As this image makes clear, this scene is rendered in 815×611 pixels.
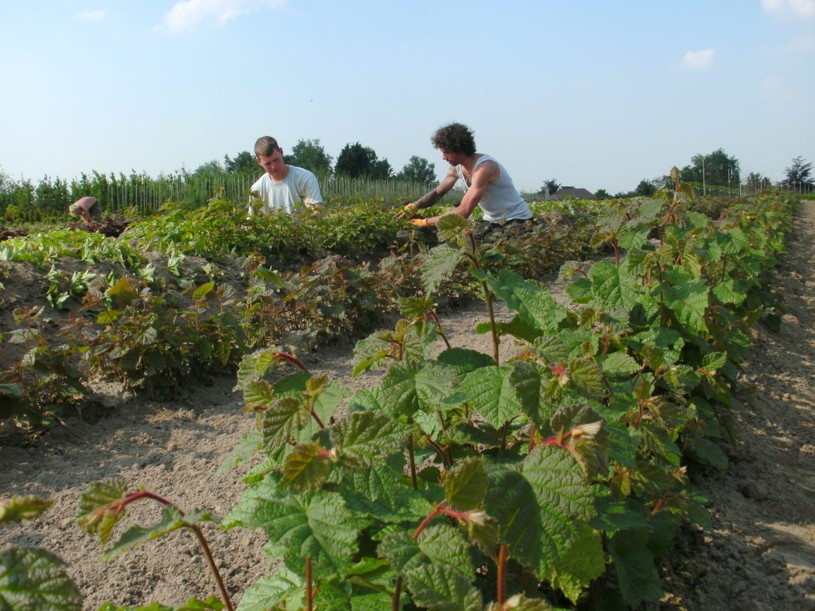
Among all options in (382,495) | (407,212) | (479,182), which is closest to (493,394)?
(382,495)

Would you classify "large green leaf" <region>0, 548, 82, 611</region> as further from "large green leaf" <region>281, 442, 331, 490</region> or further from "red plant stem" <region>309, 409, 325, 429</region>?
"red plant stem" <region>309, 409, 325, 429</region>

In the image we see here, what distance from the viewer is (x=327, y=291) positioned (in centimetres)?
462

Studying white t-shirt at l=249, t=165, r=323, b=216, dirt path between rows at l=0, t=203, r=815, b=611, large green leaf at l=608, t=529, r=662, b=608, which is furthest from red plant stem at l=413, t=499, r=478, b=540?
white t-shirt at l=249, t=165, r=323, b=216

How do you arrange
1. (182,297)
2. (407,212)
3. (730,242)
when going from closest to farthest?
(730,242), (182,297), (407,212)

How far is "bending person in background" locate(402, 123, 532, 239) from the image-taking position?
6609mm

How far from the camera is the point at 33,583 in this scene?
702 millimetres

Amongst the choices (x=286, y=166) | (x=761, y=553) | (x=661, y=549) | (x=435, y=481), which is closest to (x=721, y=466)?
(x=761, y=553)

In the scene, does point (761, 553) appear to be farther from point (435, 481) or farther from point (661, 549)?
point (435, 481)

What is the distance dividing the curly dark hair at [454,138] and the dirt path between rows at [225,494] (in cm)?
293

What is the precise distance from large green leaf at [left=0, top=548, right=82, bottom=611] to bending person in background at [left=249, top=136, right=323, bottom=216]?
19.6 ft

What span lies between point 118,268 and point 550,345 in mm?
4232

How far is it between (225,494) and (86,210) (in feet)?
26.5

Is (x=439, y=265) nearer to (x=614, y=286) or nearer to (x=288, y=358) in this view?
(x=288, y=358)

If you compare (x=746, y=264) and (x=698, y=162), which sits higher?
(x=698, y=162)
